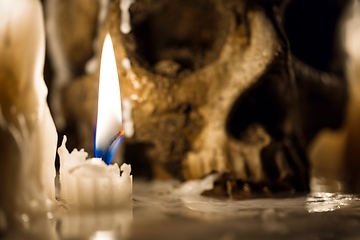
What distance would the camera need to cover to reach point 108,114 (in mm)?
687

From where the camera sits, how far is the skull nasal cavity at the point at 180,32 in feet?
3.38

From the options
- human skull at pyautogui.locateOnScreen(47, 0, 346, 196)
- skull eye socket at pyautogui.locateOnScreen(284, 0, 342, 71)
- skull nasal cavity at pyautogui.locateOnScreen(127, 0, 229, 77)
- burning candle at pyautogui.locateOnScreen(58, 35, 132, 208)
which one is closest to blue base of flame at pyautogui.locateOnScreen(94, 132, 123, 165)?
burning candle at pyautogui.locateOnScreen(58, 35, 132, 208)

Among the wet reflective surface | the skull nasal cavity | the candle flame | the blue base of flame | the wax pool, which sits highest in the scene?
the skull nasal cavity

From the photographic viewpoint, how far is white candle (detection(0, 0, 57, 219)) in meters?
0.54

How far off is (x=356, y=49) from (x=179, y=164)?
58 cm

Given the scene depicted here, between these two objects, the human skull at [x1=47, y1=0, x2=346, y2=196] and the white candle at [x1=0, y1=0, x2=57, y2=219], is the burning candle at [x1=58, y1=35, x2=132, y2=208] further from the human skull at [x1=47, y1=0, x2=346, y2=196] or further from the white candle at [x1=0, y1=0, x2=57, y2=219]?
the human skull at [x1=47, y1=0, x2=346, y2=196]

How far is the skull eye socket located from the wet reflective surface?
668mm

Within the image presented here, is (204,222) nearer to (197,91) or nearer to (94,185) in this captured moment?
(94,185)

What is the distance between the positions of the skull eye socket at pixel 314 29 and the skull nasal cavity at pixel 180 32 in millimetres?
252

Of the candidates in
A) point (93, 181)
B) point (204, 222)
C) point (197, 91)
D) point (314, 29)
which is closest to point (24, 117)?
point (93, 181)

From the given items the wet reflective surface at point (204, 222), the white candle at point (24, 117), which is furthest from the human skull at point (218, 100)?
the white candle at point (24, 117)

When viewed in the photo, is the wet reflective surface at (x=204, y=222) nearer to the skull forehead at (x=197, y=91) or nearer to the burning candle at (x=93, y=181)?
the burning candle at (x=93, y=181)

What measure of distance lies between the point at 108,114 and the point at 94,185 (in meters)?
0.12

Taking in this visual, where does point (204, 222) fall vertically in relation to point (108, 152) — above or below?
below
